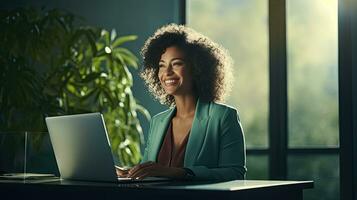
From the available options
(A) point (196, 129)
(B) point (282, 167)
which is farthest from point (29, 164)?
(B) point (282, 167)

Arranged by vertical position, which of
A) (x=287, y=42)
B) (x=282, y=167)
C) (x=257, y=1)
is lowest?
(x=282, y=167)

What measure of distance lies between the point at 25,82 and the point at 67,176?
1.77 metres

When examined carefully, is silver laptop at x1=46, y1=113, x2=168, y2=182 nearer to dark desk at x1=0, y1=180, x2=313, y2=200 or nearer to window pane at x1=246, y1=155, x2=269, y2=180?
dark desk at x1=0, y1=180, x2=313, y2=200

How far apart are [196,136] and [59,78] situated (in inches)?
69.0

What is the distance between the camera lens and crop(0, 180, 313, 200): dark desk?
1.87m

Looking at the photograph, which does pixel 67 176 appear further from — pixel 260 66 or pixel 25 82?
pixel 260 66

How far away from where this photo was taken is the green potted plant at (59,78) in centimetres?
407

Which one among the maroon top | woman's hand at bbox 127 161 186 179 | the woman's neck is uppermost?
the woman's neck

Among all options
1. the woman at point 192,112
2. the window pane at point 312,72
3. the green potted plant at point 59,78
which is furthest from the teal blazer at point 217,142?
the window pane at point 312,72

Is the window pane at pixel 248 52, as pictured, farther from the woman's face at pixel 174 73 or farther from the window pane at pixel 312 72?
the woman's face at pixel 174 73

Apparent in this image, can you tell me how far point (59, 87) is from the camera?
4234 mm

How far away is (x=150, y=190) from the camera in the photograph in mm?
1956

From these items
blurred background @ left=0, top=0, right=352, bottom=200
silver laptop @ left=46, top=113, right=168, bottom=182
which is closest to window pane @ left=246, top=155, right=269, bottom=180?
blurred background @ left=0, top=0, right=352, bottom=200

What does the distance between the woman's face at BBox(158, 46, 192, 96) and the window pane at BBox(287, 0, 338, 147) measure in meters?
2.17
